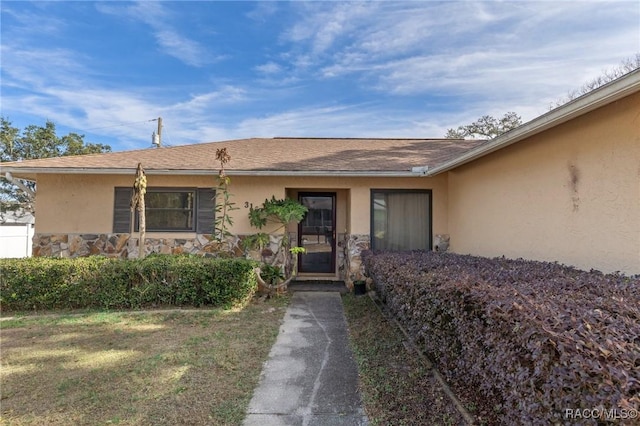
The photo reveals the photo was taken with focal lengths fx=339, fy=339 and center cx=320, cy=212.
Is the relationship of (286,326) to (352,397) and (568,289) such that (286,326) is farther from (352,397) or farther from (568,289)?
(568,289)

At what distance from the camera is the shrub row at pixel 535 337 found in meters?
1.36

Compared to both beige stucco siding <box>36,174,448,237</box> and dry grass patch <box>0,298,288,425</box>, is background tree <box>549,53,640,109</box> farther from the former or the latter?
dry grass patch <box>0,298,288,425</box>

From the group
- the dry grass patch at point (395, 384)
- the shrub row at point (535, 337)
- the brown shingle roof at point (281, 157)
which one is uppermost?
the brown shingle roof at point (281, 157)

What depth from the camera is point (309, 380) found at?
357cm

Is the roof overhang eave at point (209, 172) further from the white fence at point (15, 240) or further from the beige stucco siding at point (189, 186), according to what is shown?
the white fence at point (15, 240)

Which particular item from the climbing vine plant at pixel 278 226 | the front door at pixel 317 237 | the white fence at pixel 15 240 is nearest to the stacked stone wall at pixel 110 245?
the climbing vine plant at pixel 278 226

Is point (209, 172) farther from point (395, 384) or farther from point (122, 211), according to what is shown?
point (395, 384)

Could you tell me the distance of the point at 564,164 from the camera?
4234 millimetres

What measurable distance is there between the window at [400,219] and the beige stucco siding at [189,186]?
0.51ft

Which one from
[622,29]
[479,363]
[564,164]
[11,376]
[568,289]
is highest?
[622,29]

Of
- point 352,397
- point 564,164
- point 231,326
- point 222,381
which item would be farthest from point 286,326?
point 564,164

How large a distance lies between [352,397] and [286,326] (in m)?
2.39

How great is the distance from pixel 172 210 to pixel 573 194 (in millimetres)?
7814

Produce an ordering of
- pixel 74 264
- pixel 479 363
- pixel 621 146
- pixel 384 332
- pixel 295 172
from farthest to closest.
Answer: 1. pixel 295 172
2. pixel 74 264
3. pixel 384 332
4. pixel 621 146
5. pixel 479 363
